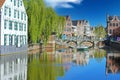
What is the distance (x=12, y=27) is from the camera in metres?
49.0

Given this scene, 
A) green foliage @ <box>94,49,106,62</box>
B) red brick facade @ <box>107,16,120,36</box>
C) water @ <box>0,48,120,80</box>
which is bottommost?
green foliage @ <box>94,49,106,62</box>

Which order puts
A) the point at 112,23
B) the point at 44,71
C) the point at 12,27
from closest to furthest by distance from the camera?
1. the point at 44,71
2. the point at 12,27
3. the point at 112,23

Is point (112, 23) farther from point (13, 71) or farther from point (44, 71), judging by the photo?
point (13, 71)

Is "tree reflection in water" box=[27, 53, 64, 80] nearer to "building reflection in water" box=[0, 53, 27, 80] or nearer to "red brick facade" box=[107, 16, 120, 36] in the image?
"building reflection in water" box=[0, 53, 27, 80]

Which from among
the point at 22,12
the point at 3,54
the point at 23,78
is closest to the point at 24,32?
the point at 22,12

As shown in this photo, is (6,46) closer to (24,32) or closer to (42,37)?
(24,32)

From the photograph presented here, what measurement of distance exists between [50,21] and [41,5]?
5000 mm

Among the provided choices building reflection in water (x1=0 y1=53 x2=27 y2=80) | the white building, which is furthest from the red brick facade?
building reflection in water (x1=0 y1=53 x2=27 y2=80)

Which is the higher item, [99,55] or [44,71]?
[44,71]

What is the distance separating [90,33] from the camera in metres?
167

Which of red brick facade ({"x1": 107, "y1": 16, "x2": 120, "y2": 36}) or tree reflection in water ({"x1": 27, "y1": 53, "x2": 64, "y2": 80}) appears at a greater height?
red brick facade ({"x1": 107, "y1": 16, "x2": 120, "y2": 36})

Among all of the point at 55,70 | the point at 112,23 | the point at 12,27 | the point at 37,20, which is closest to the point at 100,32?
the point at 112,23

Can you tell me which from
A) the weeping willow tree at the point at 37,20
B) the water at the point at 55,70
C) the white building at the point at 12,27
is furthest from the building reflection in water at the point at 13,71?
the weeping willow tree at the point at 37,20

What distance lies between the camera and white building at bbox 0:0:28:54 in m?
44.6
